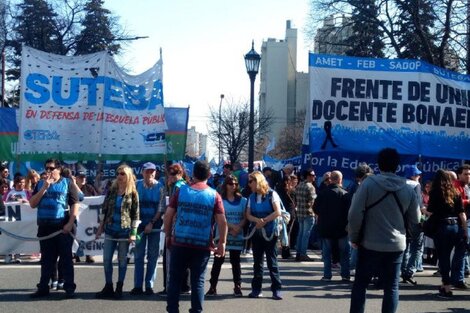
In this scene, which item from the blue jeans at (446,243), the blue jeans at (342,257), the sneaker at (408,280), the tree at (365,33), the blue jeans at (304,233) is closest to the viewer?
the blue jeans at (446,243)

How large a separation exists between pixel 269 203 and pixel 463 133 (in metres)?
9.18

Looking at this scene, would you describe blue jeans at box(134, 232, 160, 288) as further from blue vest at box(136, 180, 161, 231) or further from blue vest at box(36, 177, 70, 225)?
blue vest at box(36, 177, 70, 225)

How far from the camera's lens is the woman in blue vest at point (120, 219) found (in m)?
10.6

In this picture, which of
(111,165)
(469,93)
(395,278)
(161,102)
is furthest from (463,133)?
(395,278)

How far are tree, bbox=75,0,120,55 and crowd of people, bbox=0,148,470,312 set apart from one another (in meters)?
31.8

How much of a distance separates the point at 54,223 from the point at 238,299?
8.74ft

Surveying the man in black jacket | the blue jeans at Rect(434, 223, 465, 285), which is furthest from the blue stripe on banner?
the blue jeans at Rect(434, 223, 465, 285)

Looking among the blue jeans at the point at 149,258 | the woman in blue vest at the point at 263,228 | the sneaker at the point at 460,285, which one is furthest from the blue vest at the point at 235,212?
the sneaker at the point at 460,285

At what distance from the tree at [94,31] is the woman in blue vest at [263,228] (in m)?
37.7

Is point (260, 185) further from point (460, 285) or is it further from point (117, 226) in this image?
point (460, 285)

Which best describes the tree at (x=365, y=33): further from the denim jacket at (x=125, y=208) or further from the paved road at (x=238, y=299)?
the denim jacket at (x=125, y=208)

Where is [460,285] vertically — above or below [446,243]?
below

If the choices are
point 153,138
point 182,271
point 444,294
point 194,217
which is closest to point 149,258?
point 182,271

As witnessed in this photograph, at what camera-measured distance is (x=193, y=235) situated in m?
8.27
